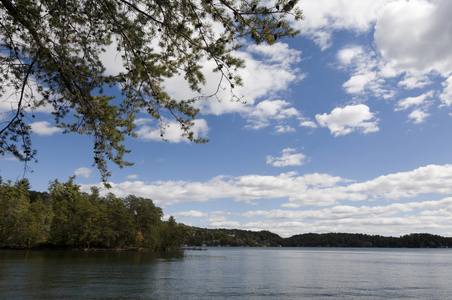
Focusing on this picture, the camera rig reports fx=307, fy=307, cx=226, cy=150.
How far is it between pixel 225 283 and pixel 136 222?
62579mm

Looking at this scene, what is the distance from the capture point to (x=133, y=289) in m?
24.6

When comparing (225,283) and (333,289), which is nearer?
(333,289)

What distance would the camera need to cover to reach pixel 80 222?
73375 millimetres

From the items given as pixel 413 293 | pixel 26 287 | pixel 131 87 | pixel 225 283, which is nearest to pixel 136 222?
pixel 225 283

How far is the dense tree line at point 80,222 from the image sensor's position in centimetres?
6725

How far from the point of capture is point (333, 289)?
28922 millimetres

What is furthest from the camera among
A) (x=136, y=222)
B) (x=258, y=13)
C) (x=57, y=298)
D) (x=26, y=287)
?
(x=136, y=222)

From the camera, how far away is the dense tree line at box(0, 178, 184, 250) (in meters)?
67.2

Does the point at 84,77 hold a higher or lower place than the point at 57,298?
higher

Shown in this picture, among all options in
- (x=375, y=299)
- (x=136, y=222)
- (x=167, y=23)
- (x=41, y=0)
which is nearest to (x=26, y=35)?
(x=41, y=0)

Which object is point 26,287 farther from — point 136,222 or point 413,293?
point 136,222

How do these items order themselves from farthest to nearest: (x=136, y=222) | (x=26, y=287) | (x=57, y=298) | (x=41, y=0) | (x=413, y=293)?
1. (x=136, y=222)
2. (x=413, y=293)
3. (x=26, y=287)
4. (x=57, y=298)
5. (x=41, y=0)

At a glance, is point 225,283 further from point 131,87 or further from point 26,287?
point 131,87

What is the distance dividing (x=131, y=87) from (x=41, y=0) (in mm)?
2621
